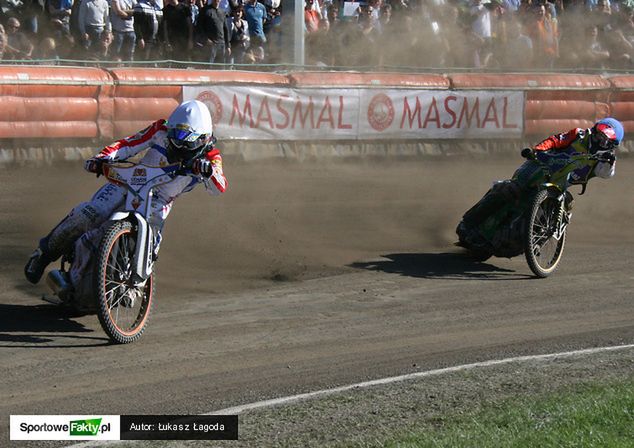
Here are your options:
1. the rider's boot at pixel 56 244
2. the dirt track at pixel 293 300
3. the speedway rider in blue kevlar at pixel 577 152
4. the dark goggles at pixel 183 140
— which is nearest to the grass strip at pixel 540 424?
the dirt track at pixel 293 300

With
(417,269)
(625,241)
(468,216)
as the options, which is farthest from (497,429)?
(625,241)

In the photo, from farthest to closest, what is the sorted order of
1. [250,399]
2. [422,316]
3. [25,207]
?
[25,207]
[422,316]
[250,399]

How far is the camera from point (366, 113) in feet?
61.8

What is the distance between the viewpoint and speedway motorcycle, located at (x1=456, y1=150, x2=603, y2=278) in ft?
36.3

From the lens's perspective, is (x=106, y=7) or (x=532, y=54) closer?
(x=106, y=7)

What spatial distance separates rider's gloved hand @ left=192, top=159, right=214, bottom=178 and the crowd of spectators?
27.9ft

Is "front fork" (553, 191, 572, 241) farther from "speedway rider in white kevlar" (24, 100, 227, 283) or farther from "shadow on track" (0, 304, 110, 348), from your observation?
"shadow on track" (0, 304, 110, 348)

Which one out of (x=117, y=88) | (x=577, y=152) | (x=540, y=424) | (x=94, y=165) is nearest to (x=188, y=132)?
(x=94, y=165)

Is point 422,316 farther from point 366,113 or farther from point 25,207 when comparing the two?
point 366,113

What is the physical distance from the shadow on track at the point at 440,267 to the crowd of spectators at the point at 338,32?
692 cm

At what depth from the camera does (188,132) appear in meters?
8.19

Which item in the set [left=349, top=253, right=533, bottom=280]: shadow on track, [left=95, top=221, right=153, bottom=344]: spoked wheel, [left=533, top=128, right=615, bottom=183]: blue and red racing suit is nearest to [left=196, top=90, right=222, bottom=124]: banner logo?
[left=349, top=253, right=533, bottom=280]: shadow on track

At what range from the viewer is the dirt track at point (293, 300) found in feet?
23.6

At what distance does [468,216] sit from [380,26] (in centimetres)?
900
